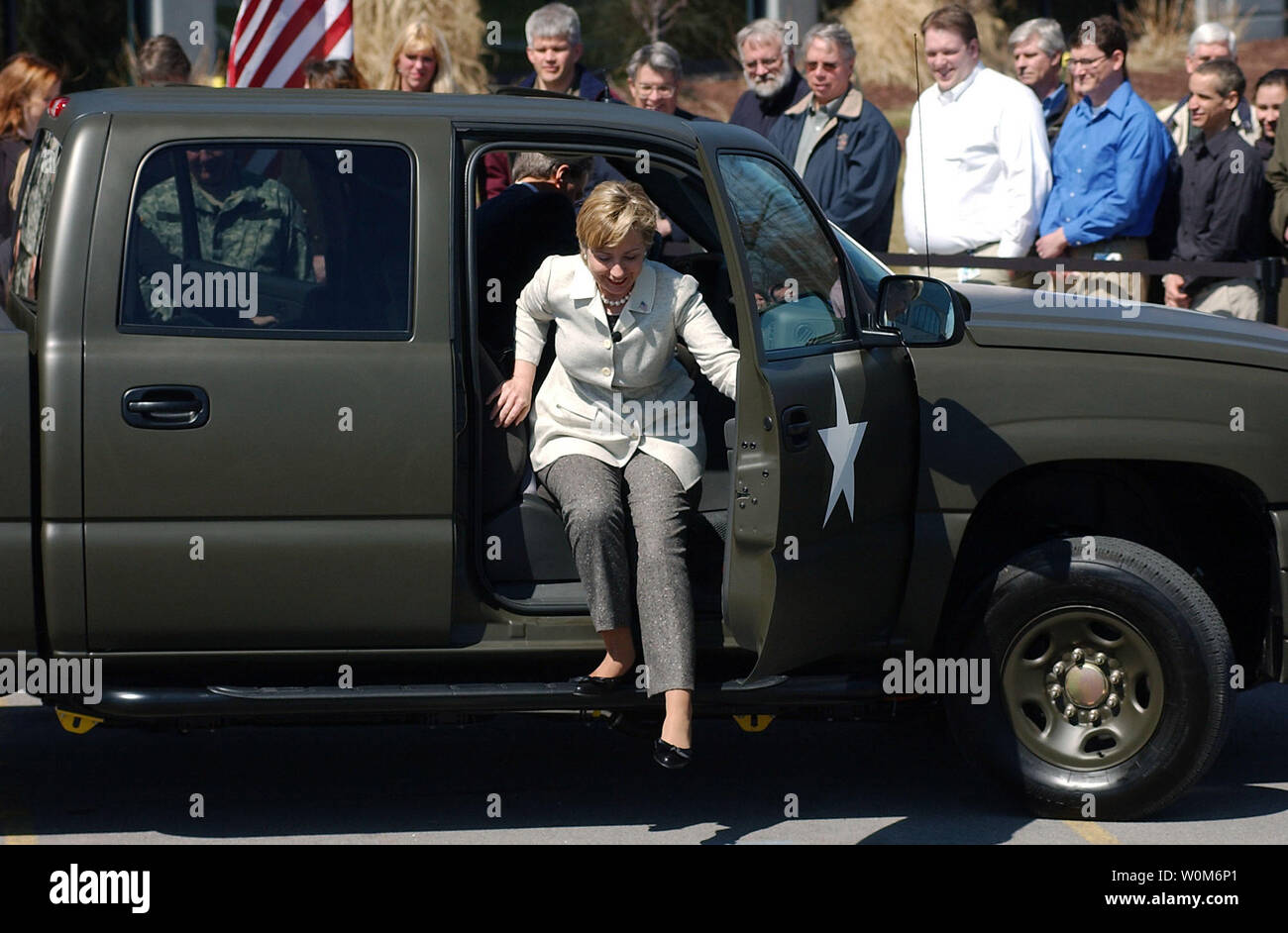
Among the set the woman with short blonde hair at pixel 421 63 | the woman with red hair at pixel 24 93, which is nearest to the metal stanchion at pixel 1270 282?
the woman with short blonde hair at pixel 421 63

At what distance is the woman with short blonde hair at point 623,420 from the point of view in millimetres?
4941

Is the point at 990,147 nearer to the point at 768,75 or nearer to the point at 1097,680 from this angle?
the point at 768,75

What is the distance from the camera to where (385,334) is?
4.85 m

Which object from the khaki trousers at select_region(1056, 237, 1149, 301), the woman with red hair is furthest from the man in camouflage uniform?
the khaki trousers at select_region(1056, 237, 1149, 301)

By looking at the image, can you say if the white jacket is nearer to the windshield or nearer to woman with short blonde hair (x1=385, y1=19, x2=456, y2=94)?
the windshield

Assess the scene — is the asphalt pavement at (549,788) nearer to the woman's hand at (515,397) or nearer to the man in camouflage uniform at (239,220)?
the woman's hand at (515,397)

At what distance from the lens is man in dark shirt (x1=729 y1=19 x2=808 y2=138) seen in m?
8.94

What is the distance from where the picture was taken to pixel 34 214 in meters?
4.99

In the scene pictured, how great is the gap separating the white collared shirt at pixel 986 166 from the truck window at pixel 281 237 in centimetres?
369

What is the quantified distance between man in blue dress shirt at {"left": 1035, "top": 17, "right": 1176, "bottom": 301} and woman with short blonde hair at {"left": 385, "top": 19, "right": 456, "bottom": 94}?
9.41 feet

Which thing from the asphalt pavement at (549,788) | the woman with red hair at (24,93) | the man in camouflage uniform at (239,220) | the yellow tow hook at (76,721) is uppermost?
the woman with red hair at (24,93)

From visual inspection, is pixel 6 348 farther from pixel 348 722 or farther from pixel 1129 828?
pixel 1129 828

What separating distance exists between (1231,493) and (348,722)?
260cm

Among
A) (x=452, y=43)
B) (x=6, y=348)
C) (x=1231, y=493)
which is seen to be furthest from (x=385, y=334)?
(x=452, y=43)
